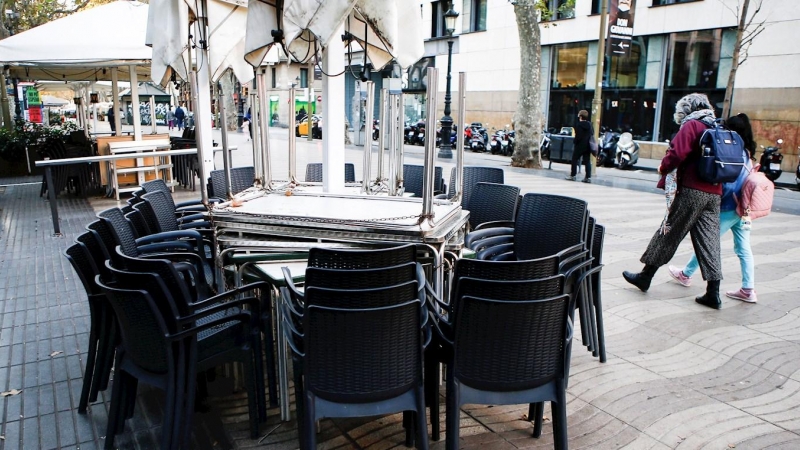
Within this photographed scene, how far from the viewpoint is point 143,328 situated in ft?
9.19

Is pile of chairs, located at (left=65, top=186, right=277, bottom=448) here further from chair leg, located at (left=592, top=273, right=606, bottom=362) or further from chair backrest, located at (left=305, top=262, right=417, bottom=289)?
chair leg, located at (left=592, top=273, right=606, bottom=362)

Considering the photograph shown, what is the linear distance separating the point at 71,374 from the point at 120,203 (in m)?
7.02

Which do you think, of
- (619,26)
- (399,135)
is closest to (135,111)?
(399,135)

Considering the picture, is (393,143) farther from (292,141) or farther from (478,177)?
(478,177)

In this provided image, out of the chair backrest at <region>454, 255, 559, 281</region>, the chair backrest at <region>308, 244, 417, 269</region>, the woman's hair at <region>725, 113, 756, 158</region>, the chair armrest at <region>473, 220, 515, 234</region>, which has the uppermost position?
the woman's hair at <region>725, 113, 756, 158</region>

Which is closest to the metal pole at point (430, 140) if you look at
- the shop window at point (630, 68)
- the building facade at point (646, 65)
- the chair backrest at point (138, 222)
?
the chair backrest at point (138, 222)

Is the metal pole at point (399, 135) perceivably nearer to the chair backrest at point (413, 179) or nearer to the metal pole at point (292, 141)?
the metal pole at point (292, 141)

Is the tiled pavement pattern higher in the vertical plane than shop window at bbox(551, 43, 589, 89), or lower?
lower

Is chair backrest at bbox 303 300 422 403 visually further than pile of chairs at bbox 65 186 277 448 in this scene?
No

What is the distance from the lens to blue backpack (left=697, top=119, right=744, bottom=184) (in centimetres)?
A: 487

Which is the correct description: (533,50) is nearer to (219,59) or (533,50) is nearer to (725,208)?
(725,208)

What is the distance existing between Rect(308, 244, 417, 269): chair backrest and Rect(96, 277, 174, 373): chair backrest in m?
0.76

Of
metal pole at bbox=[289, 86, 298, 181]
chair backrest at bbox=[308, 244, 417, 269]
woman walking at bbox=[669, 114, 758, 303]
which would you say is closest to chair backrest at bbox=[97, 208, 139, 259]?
chair backrest at bbox=[308, 244, 417, 269]

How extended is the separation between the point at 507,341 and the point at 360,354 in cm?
67
